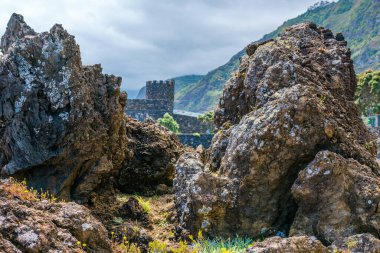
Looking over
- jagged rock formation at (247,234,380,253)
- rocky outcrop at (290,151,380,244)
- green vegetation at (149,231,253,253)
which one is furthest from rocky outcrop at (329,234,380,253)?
green vegetation at (149,231,253,253)

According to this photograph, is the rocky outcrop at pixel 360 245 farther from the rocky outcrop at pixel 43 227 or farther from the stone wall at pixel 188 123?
the stone wall at pixel 188 123

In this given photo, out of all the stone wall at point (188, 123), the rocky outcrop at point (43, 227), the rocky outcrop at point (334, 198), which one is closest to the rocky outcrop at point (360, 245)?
the rocky outcrop at point (334, 198)

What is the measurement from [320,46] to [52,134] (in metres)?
4.26

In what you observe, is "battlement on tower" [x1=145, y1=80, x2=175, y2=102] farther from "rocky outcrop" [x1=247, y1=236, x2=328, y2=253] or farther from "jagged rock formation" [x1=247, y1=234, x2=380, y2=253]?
"rocky outcrop" [x1=247, y1=236, x2=328, y2=253]

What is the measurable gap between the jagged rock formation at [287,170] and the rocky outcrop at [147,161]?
7.03 ft

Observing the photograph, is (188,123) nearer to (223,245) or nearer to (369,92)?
(369,92)

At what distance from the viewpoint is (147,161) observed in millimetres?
8859

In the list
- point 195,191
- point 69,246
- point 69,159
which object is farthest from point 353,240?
point 69,159

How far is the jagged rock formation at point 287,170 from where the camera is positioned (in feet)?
16.6

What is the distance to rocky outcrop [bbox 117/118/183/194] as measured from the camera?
8570mm

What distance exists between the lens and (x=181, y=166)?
6.45 metres

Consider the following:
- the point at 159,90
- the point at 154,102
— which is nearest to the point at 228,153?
the point at 154,102

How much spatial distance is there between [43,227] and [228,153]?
2.98 m

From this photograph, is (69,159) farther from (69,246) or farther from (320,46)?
(320,46)
